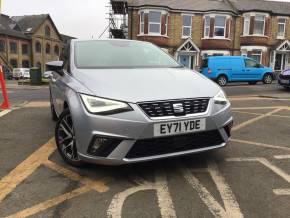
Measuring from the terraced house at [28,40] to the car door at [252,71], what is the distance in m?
39.3

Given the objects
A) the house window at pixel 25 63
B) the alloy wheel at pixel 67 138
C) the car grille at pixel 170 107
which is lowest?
the house window at pixel 25 63

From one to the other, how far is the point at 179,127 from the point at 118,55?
73.2 inches

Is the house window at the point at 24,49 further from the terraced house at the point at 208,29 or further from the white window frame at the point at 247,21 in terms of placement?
the white window frame at the point at 247,21

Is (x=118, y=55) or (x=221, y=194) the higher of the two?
(x=118, y=55)

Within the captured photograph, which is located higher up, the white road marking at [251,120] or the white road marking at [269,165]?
the white road marking at [251,120]

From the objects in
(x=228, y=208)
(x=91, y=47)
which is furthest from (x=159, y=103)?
(x=91, y=47)

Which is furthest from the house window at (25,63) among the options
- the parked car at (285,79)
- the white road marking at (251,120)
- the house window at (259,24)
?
the white road marking at (251,120)

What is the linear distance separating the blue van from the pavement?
15.6 m

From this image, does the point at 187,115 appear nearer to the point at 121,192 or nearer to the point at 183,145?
the point at 183,145

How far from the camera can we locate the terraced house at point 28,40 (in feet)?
168

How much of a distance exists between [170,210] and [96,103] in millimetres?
1332

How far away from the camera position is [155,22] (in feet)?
93.9

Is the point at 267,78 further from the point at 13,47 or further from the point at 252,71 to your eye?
the point at 13,47

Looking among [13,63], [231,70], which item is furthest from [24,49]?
[231,70]
